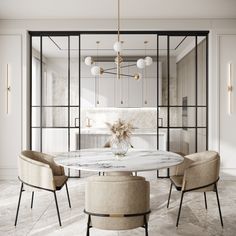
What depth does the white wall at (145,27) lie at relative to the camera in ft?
17.4

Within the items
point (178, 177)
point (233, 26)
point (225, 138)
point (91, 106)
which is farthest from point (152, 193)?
point (91, 106)

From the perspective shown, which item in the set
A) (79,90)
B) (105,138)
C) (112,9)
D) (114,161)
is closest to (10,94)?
(79,90)

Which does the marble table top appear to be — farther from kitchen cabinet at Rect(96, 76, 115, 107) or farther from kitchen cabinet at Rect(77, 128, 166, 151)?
kitchen cabinet at Rect(96, 76, 115, 107)

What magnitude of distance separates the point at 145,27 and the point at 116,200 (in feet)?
12.0

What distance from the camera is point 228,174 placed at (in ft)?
17.7

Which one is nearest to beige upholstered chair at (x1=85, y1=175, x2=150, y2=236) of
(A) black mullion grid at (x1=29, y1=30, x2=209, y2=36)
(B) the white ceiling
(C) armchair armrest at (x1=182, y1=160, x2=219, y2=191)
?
(C) armchair armrest at (x1=182, y1=160, x2=219, y2=191)

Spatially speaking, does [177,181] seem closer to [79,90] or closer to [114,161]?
[114,161]

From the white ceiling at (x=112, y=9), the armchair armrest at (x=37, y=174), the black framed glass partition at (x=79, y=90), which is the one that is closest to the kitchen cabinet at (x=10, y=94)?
the black framed glass partition at (x=79, y=90)

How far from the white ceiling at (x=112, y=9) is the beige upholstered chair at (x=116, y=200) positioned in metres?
3.02

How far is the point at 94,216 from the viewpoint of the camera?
2395mm

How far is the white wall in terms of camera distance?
17.4ft

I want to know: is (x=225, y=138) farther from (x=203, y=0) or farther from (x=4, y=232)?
(x=4, y=232)

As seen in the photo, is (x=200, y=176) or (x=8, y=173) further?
(x=8, y=173)

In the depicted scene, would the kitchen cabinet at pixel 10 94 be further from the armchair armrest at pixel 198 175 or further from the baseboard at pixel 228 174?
the baseboard at pixel 228 174
